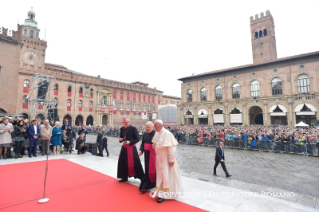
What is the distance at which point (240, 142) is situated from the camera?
574 inches

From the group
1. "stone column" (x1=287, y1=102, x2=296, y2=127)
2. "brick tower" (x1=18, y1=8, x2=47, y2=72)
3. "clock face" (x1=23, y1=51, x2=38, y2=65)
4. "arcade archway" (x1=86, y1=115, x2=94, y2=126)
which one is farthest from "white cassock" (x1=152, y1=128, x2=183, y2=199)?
"arcade archway" (x1=86, y1=115, x2=94, y2=126)

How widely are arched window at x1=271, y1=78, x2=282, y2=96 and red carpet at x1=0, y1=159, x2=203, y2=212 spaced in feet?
98.8

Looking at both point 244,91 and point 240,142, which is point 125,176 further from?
point 244,91

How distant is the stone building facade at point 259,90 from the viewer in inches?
984

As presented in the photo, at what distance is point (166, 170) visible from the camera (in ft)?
12.5

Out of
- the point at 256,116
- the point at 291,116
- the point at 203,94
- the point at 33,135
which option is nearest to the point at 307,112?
the point at 291,116

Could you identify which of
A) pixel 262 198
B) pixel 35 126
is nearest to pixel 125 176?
pixel 262 198

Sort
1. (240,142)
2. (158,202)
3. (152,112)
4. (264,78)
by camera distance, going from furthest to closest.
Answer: (152,112), (264,78), (240,142), (158,202)

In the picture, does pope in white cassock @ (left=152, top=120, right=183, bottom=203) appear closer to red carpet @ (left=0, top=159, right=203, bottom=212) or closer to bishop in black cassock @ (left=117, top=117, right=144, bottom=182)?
red carpet @ (left=0, top=159, right=203, bottom=212)

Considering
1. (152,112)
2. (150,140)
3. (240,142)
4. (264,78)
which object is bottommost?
(240,142)

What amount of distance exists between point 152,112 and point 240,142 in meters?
39.2

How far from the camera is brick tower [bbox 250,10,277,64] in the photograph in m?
38.0

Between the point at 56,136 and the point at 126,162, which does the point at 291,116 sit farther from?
the point at 56,136

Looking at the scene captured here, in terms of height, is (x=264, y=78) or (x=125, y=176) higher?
(x=264, y=78)
